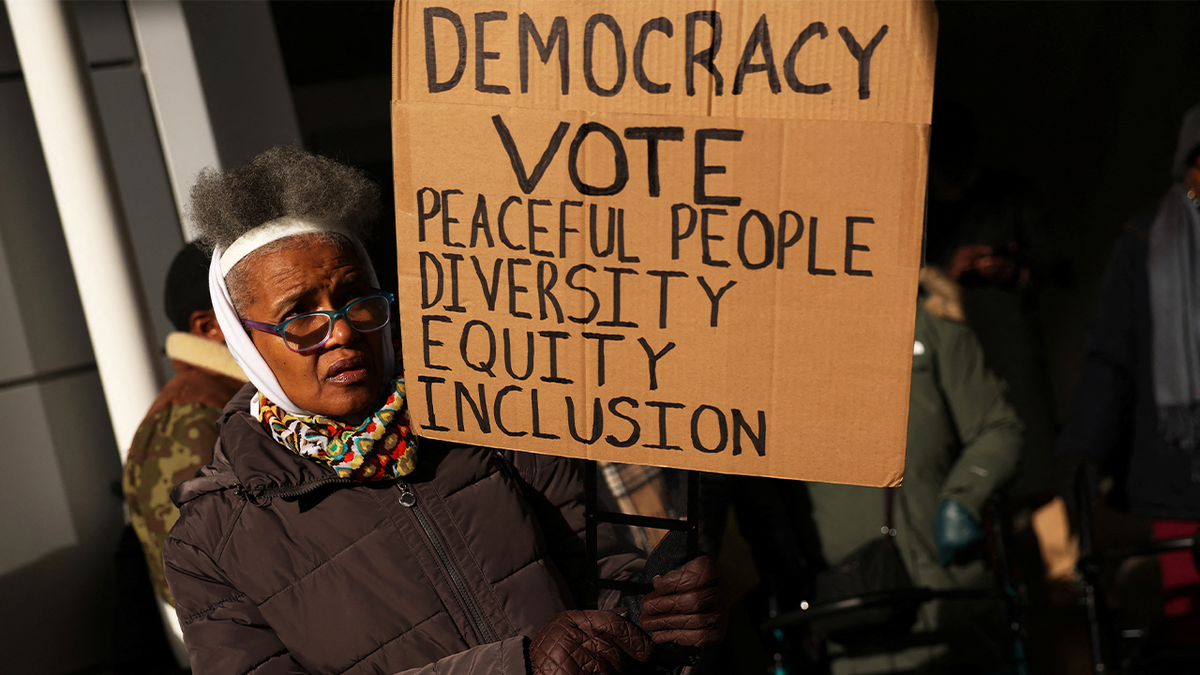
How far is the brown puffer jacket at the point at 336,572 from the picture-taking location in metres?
1.69

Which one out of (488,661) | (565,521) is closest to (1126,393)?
(565,521)

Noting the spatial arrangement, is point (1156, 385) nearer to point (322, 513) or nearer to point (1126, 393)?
point (1126, 393)

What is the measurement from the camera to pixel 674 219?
4.62 ft

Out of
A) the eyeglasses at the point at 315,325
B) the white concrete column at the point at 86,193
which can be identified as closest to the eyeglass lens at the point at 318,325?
the eyeglasses at the point at 315,325

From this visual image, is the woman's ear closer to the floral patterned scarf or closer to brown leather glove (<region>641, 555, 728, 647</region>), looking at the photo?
the floral patterned scarf

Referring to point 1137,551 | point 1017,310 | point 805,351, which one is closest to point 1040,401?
point 1017,310

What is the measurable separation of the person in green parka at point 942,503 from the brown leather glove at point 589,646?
185 cm

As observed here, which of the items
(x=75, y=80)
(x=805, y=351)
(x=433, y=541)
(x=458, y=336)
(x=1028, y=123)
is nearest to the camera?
(x=805, y=351)

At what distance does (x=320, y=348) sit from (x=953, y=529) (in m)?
2.34

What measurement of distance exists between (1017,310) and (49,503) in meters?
4.05

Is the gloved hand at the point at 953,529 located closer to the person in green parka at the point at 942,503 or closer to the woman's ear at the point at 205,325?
the person in green parka at the point at 942,503

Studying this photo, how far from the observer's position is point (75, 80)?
3.26 meters

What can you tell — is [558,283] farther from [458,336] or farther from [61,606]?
[61,606]

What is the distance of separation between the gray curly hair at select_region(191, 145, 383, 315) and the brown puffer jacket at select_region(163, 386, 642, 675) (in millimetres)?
373
